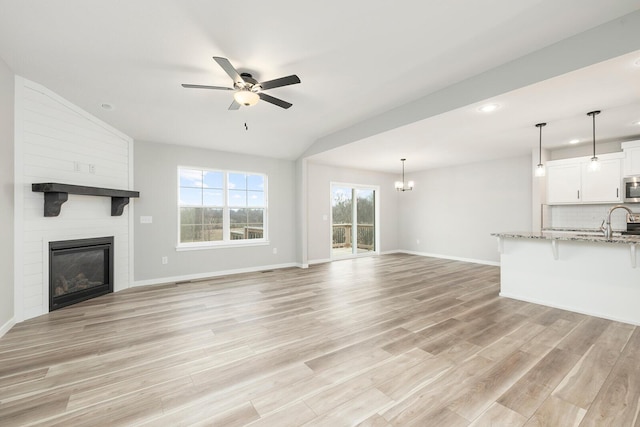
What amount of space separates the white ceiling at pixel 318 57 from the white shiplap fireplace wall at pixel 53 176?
278 mm

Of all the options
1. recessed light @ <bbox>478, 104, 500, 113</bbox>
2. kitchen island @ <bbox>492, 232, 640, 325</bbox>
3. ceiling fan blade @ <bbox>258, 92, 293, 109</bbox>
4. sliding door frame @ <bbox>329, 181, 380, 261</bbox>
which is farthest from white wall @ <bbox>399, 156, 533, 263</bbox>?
ceiling fan blade @ <bbox>258, 92, 293, 109</bbox>

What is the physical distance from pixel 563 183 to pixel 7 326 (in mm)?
8543

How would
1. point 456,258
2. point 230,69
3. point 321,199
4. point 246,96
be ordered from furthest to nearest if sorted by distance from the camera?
point 456,258 < point 321,199 < point 246,96 < point 230,69

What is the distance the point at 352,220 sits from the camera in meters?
7.88

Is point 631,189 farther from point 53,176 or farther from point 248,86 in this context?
point 53,176

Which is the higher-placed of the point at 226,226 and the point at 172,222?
the point at 172,222

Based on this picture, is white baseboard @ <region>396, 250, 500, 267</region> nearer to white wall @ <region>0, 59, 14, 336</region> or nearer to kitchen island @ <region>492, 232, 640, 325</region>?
kitchen island @ <region>492, 232, 640, 325</region>

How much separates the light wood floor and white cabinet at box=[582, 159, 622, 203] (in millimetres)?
2680

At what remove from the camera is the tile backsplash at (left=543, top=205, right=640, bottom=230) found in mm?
4875

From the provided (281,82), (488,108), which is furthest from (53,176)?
(488,108)

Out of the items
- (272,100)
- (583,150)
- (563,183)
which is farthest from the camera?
(583,150)

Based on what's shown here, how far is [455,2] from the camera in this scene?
203cm

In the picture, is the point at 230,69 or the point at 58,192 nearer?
the point at 230,69

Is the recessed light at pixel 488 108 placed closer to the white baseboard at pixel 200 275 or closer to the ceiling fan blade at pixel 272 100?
the ceiling fan blade at pixel 272 100
